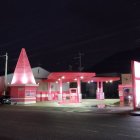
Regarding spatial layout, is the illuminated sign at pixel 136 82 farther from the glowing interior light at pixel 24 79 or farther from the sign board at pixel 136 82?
the glowing interior light at pixel 24 79

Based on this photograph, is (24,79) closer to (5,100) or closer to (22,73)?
(22,73)

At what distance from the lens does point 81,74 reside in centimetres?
4256

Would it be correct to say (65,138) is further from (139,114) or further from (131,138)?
(139,114)

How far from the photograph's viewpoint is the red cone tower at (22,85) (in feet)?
152

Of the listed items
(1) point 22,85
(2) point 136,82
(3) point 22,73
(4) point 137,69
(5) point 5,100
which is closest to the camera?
(2) point 136,82

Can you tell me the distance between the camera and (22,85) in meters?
46.4

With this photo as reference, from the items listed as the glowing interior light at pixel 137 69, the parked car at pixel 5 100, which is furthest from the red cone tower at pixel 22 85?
the glowing interior light at pixel 137 69

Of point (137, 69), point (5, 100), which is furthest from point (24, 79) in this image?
point (137, 69)

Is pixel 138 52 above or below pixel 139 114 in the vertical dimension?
above

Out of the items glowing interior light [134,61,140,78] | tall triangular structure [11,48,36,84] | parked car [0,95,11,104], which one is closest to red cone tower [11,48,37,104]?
tall triangular structure [11,48,36,84]

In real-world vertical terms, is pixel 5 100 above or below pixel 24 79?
below

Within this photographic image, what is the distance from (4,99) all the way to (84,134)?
34333 mm

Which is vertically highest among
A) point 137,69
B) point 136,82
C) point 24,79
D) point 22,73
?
point 22,73

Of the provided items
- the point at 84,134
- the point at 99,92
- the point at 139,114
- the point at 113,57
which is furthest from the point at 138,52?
the point at 84,134
